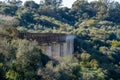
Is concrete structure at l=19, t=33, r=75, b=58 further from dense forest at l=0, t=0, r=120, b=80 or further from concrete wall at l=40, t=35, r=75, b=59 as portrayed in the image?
dense forest at l=0, t=0, r=120, b=80

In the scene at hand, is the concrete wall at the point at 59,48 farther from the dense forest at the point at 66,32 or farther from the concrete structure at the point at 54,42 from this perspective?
the dense forest at the point at 66,32

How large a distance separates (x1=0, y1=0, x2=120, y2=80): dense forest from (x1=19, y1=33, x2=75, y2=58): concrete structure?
3.32 feet

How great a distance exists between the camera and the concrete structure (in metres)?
26.6

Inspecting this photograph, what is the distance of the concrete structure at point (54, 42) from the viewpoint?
26575 millimetres

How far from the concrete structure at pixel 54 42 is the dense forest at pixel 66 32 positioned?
1.01 m

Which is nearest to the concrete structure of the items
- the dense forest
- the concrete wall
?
the concrete wall

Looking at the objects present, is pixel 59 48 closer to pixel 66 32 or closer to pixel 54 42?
pixel 54 42

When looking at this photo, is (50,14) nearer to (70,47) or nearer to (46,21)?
(46,21)

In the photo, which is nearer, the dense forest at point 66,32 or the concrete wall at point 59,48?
the dense forest at point 66,32

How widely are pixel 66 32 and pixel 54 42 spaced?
34.7 ft

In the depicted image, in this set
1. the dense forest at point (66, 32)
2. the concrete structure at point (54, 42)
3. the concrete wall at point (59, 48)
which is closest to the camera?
the dense forest at point (66, 32)

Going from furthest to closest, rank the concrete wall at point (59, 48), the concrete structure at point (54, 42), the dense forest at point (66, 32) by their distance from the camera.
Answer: the concrete wall at point (59, 48) < the concrete structure at point (54, 42) < the dense forest at point (66, 32)

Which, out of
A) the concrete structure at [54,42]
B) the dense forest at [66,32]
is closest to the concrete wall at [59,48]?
the concrete structure at [54,42]

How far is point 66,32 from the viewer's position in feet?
130
